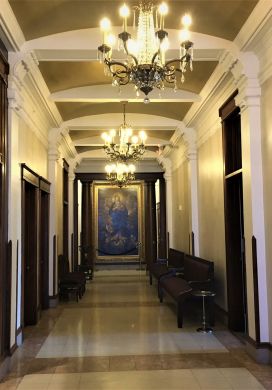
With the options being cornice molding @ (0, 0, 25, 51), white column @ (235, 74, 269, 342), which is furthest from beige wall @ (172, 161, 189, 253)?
cornice molding @ (0, 0, 25, 51)

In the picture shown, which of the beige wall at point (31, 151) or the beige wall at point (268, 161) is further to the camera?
the beige wall at point (31, 151)

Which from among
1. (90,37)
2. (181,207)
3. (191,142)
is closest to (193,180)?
(191,142)

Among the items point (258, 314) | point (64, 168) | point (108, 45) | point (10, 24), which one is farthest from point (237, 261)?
point (64, 168)

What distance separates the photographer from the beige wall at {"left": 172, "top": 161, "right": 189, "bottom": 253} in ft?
33.7

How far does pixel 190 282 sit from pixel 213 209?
140 centimetres

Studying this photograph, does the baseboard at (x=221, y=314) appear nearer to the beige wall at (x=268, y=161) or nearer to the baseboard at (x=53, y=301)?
the beige wall at (x=268, y=161)

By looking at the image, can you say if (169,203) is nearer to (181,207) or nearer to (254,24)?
(181,207)

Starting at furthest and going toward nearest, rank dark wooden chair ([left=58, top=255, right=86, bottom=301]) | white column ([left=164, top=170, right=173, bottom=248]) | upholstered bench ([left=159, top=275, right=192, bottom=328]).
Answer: white column ([left=164, top=170, right=173, bottom=248])
dark wooden chair ([left=58, top=255, right=86, bottom=301])
upholstered bench ([left=159, top=275, right=192, bottom=328])

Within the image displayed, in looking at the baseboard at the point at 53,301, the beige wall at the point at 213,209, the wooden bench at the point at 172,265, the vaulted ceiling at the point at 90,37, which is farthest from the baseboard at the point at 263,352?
the baseboard at the point at 53,301

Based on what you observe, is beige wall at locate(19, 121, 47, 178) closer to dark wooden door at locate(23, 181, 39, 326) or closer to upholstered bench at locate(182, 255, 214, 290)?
dark wooden door at locate(23, 181, 39, 326)

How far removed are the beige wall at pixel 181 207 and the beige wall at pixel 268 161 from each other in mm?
5023

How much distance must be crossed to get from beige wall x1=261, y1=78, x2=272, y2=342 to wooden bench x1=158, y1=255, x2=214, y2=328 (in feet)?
6.79

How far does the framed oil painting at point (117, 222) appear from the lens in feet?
59.0

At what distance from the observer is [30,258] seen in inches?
277
